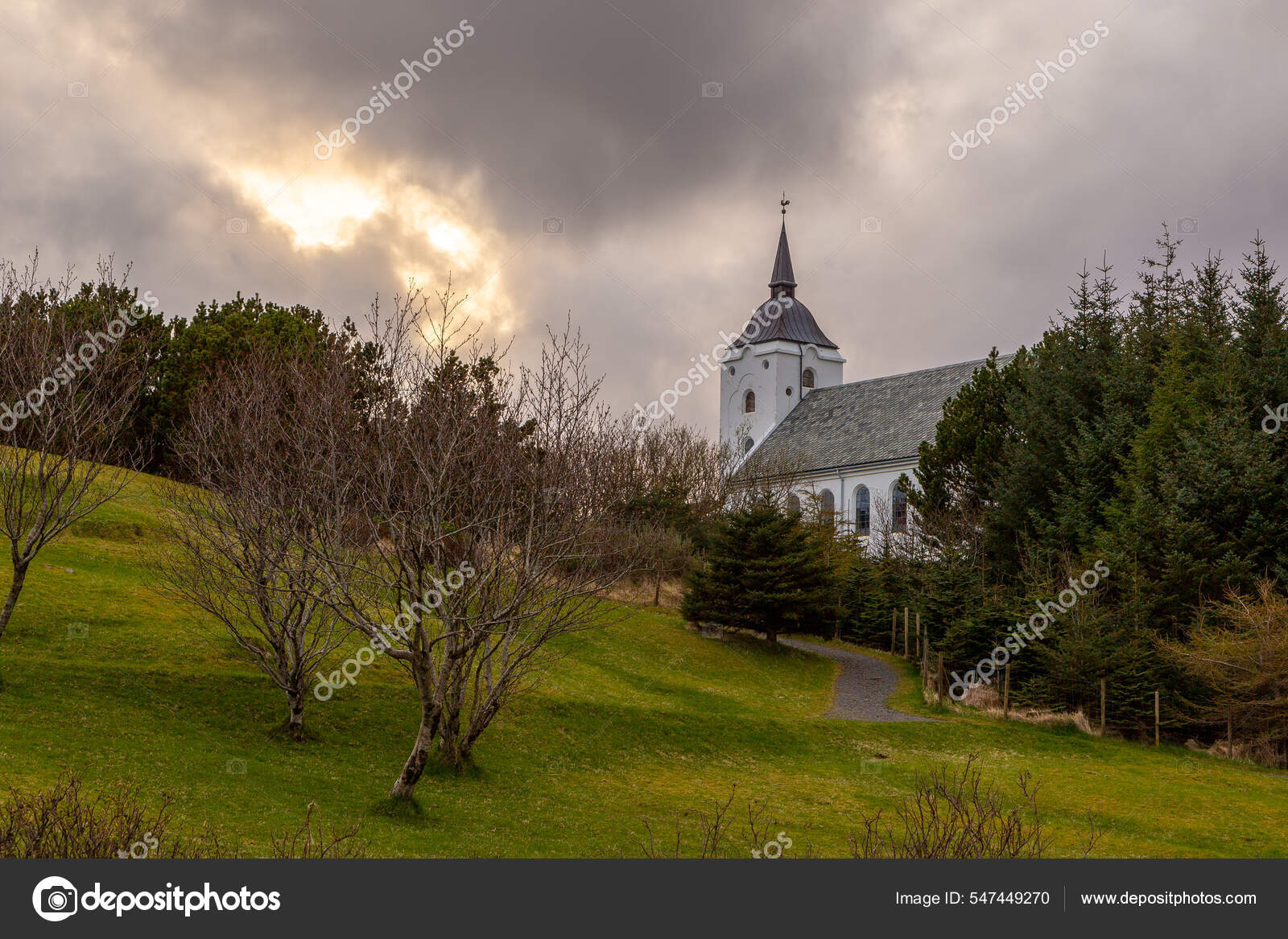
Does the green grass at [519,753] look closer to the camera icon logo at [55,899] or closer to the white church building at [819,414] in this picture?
the camera icon logo at [55,899]

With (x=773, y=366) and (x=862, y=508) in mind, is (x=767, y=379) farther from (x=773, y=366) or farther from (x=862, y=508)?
(x=862, y=508)

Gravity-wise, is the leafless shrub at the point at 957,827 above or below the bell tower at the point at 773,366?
below

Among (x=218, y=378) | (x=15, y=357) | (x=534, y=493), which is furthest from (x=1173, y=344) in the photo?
(x=15, y=357)

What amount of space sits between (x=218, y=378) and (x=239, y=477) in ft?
33.7

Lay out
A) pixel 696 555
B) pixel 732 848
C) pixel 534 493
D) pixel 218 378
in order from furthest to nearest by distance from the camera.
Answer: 1. pixel 696 555
2. pixel 218 378
3. pixel 534 493
4. pixel 732 848

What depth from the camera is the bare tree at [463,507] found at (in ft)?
48.3

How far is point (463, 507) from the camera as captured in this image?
1723 cm

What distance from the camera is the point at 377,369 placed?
61.0ft

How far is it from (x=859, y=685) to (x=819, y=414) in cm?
3651

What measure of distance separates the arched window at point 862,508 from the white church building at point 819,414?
49mm

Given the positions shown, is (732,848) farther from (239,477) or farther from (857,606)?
(857,606)

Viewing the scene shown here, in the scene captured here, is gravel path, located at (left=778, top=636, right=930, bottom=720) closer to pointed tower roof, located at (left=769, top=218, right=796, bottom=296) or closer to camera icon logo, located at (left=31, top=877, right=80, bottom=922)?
camera icon logo, located at (left=31, top=877, right=80, bottom=922)

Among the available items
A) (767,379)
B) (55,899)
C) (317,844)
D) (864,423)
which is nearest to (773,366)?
(767,379)

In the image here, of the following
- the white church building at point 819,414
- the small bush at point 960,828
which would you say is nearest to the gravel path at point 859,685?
the small bush at point 960,828
